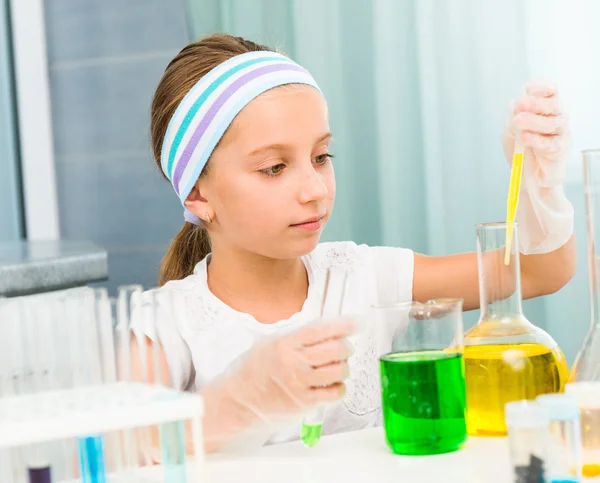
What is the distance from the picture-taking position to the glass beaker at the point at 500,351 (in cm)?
80

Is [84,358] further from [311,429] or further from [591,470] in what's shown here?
[591,470]

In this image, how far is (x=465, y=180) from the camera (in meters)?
2.02

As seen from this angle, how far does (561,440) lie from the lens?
25.0 inches

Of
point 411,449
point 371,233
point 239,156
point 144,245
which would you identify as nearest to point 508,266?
point 411,449

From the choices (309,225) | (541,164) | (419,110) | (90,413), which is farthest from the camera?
(419,110)

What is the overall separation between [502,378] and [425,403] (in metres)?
0.09

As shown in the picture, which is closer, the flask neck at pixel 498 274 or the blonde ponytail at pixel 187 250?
the flask neck at pixel 498 274

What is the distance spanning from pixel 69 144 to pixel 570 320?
5.61 feet

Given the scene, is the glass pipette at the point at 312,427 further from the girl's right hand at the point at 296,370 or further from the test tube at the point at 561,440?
the test tube at the point at 561,440

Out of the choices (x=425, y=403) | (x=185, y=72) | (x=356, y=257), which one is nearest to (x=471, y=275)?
(x=356, y=257)

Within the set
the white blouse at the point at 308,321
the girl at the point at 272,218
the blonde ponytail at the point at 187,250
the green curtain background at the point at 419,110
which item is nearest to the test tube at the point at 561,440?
the girl at the point at 272,218

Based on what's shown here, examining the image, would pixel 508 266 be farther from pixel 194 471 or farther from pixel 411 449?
pixel 194 471

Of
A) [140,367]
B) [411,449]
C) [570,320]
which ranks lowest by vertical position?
[570,320]

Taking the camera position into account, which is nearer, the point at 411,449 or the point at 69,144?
the point at 411,449
